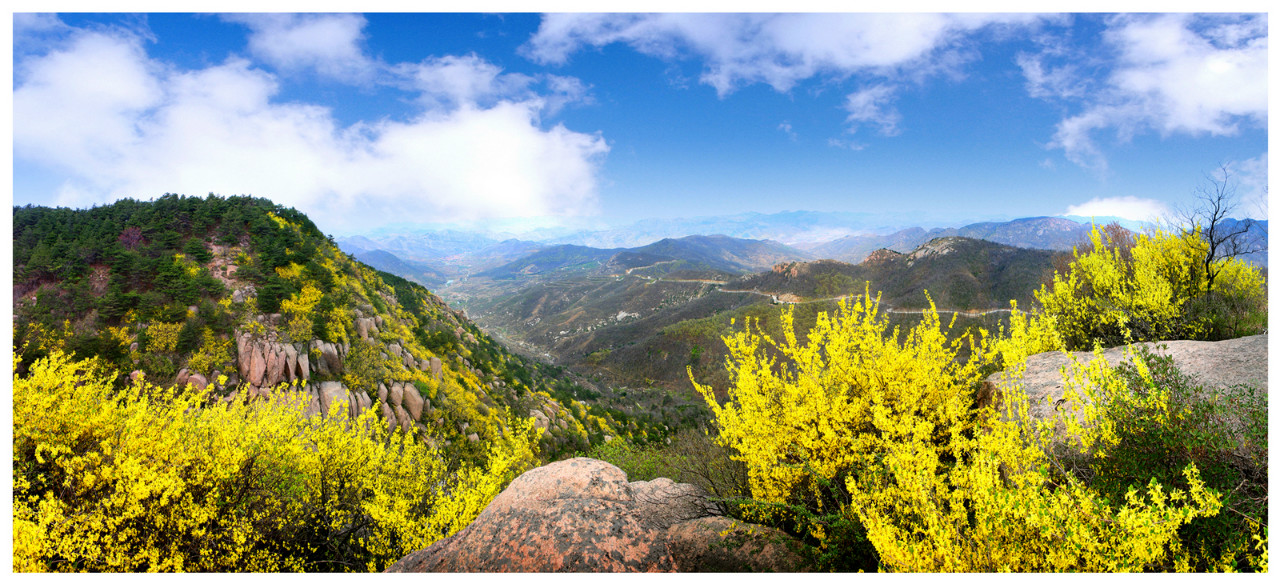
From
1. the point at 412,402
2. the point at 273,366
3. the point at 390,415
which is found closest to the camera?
the point at 273,366

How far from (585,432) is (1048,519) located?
786 inches

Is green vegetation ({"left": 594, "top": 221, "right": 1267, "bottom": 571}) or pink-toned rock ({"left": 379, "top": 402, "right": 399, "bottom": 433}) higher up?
green vegetation ({"left": 594, "top": 221, "right": 1267, "bottom": 571})

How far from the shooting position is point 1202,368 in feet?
19.4

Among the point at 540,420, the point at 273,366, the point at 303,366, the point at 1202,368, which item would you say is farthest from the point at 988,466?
the point at 540,420

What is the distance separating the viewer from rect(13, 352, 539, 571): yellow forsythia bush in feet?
16.0

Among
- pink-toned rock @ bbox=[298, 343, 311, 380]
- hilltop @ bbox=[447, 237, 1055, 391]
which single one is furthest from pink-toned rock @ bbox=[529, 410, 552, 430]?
hilltop @ bbox=[447, 237, 1055, 391]

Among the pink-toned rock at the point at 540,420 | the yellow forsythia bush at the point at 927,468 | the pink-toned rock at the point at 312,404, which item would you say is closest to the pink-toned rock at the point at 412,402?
the pink-toned rock at the point at 312,404

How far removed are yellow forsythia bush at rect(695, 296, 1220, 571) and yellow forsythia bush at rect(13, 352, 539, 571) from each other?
17.5ft

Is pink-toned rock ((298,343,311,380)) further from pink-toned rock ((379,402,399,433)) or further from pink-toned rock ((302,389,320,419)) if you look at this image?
pink-toned rock ((379,402,399,433))

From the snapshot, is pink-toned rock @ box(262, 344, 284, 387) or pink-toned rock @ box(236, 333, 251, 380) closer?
pink-toned rock @ box(236, 333, 251, 380)

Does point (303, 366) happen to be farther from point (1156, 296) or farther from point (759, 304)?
point (759, 304)

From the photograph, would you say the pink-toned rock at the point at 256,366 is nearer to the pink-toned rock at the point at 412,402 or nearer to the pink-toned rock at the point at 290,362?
the pink-toned rock at the point at 290,362

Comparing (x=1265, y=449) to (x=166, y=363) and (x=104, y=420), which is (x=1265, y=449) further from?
(x=166, y=363)

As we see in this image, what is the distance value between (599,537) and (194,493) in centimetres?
589
